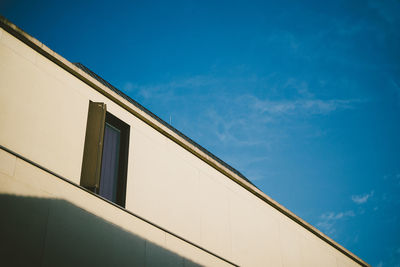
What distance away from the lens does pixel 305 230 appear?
1514cm

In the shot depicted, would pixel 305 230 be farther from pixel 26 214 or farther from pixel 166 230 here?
pixel 26 214

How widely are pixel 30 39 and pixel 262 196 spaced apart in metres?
8.59

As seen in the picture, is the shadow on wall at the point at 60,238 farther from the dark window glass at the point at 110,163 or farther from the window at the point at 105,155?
the dark window glass at the point at 110,163

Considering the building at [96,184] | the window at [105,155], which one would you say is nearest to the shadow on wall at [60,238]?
the building at [96,184]

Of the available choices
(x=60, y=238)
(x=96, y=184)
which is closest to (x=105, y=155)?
(x=96, y=184)

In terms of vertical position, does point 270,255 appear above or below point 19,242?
above

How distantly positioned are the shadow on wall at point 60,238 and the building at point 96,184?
2 centimetres

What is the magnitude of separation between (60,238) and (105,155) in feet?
9.02

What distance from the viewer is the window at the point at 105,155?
839 cm

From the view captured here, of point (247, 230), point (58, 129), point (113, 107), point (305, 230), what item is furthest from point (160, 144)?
point (305, 230)

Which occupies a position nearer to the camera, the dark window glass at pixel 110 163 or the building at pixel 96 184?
the building at pixel 96 184

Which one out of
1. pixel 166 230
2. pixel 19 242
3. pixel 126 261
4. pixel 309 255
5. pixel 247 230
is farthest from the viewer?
pixel 309 255

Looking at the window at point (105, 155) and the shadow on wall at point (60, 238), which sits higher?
the window at point (105, 155)

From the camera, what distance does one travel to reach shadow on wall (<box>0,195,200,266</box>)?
20.6ft
